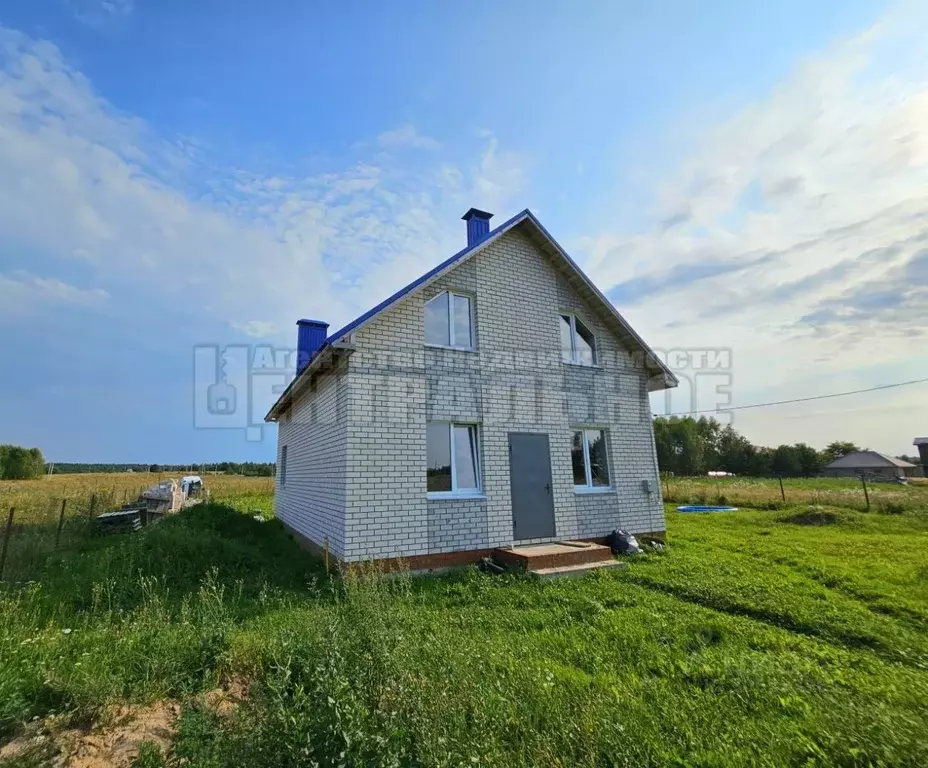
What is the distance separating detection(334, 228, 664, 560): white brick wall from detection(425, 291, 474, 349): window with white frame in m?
0.19

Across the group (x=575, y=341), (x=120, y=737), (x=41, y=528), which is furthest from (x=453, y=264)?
(x=41, y=528)

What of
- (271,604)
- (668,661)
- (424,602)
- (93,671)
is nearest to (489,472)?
(424,602)

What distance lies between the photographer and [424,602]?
249 inches

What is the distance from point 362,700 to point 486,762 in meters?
0.98

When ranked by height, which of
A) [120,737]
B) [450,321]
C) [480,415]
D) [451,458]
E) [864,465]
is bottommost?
[864,465]

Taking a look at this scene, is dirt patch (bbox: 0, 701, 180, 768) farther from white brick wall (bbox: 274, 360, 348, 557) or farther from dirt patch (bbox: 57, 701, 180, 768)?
white brick wall (bbox: 274, 360, 348, 557)

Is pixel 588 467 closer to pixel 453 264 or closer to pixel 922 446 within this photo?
pixel 453 264

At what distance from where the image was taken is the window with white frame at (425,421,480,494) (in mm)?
8406

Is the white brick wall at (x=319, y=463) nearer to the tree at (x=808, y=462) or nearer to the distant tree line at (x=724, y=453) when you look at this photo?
the distant tree line at (x=724, y=453)

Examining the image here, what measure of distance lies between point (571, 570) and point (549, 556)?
42cm

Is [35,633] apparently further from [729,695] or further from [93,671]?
[729,695]

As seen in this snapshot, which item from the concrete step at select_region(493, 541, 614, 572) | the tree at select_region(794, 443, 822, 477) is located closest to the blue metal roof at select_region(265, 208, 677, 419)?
the concrete step at select_region(493, 541, 614, 572)

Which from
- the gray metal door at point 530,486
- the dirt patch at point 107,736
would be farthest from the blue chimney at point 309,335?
the dirt patch at point 107,736

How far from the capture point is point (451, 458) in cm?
864
